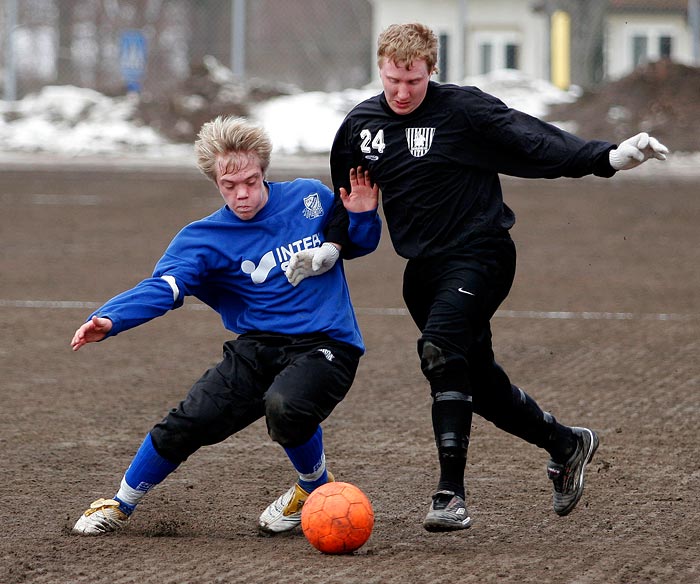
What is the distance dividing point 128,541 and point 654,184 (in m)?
14.5

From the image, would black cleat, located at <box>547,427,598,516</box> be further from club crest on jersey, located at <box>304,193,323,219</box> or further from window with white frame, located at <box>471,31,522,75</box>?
window with white frame, located at <box>471,31,522,75</box>

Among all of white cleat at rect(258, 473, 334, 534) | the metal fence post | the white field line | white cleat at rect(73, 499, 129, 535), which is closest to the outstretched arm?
white cleat at rect(258, 473, 334, 534)

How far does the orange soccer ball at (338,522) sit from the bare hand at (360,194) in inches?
42.8

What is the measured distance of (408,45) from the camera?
15.7 feet

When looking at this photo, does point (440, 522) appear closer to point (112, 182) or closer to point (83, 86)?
point (112, 182)

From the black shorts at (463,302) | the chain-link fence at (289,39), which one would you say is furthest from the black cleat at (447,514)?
the chain-link fence at (289,39)

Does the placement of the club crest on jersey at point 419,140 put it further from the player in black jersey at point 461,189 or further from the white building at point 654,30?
the white building at point 654,30

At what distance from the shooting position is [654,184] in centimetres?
1808

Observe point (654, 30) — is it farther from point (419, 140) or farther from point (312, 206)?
point (312, 206)

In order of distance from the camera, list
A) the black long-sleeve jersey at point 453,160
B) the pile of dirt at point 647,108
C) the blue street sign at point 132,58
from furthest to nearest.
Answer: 1. the blue street sign at point 132,58
2. the pile of dirt at point 647,108
3. the black long-sleeve jersey at point 453,160

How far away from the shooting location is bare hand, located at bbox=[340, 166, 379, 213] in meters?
4.91

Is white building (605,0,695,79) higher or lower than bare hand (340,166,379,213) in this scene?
lower

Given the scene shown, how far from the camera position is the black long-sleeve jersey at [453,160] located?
4.90m

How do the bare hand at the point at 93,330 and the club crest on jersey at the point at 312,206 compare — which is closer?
the bare hand at the point at 93,330
